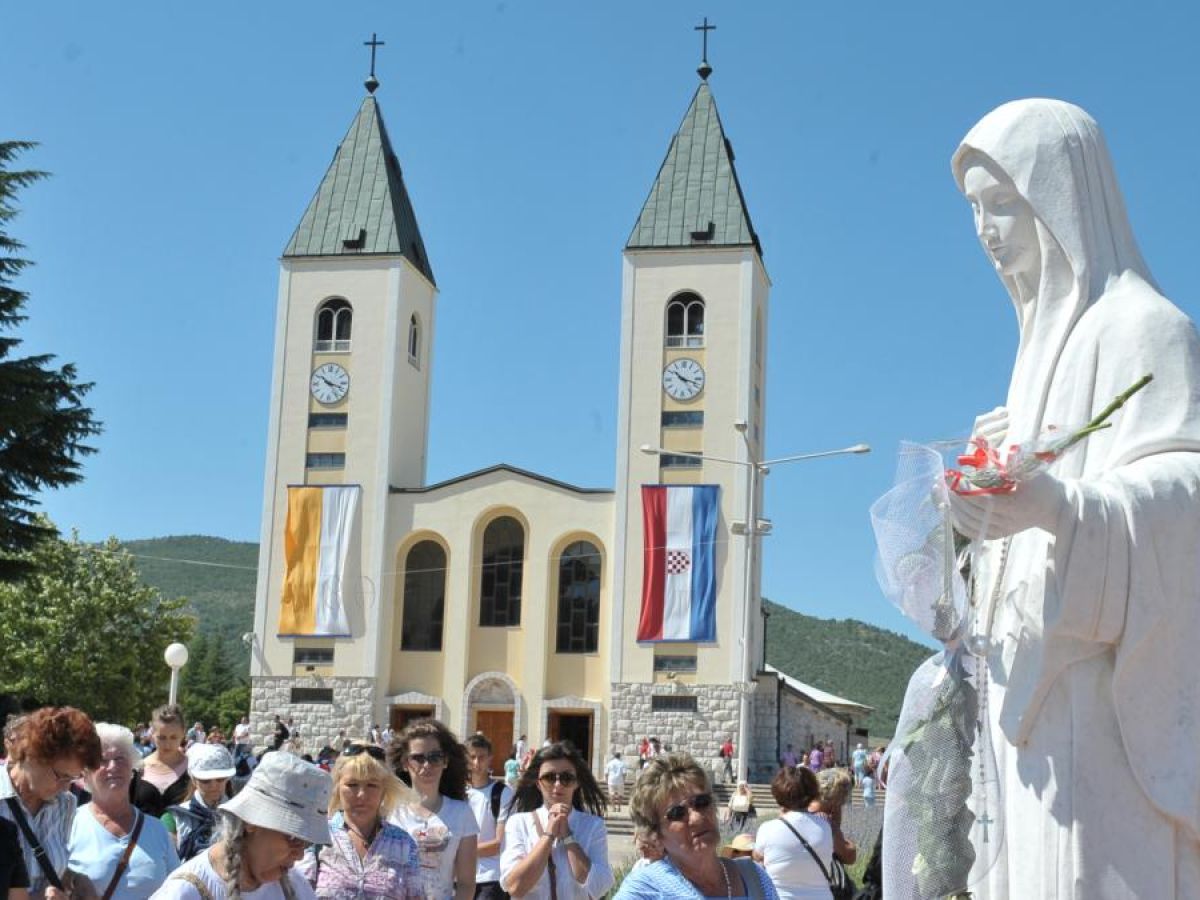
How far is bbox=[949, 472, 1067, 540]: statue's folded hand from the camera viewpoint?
3857 mm

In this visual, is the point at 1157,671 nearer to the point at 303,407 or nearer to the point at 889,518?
the point at 889,518

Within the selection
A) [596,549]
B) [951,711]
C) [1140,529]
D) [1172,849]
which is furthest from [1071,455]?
[596,549]

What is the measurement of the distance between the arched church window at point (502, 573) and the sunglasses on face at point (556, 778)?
4335cm

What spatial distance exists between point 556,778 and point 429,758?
0.62 m

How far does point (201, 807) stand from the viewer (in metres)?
7.75

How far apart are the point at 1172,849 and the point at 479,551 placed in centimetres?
4875

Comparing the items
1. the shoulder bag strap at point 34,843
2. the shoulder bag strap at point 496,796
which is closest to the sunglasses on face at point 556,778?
the shoulder bag strap at point 496,796

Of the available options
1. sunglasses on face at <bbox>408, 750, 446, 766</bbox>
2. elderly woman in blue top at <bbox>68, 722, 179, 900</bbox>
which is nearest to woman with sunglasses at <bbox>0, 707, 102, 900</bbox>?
elderly woman in blue top at <bbox>68, 722, 179, 900</bbox>

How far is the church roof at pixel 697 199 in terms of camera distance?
5131cm

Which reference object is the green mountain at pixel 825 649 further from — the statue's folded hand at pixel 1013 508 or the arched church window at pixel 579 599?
the statue's folded hand at pixel 1013 508

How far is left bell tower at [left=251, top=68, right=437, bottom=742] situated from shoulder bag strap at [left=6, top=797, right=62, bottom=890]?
146 feet

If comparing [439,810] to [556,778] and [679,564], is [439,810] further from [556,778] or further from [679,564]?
[679,564]

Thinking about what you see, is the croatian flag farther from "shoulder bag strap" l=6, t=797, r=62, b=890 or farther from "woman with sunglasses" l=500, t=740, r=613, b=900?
"shoulder bag strap" l=6, t=797, r=62, b=890

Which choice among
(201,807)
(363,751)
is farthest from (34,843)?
(201,807)
